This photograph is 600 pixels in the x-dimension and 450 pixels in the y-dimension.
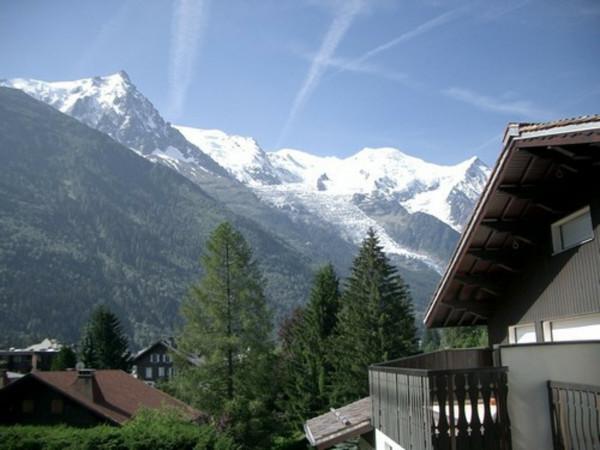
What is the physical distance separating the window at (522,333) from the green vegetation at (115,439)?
1340 cm

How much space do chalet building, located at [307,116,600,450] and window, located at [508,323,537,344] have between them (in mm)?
28

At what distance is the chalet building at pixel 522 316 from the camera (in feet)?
25.9

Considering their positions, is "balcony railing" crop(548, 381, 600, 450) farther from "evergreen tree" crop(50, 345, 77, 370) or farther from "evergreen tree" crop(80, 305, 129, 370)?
"evergreen tree" crop(50, 345, 77, 370)

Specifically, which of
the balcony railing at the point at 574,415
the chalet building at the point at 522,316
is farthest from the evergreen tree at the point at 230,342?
the balcony railing at the point at 574,415

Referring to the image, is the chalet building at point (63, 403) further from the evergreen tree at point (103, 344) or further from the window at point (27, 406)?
the evergreen tree at point (103, 344)

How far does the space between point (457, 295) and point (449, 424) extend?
6053 millimetres

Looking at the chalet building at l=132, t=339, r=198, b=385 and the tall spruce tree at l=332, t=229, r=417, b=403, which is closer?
the tall spruce tree at l=332, t=229, r=417, b=403

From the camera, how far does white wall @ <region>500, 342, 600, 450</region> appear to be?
7888mm

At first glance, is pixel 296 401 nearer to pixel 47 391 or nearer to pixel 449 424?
pixel 47 391

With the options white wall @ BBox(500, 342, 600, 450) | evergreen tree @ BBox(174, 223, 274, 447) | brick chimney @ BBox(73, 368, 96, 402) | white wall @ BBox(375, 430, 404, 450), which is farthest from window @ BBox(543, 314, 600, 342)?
brick chimney @ BBox(73, 368, 96, 402)

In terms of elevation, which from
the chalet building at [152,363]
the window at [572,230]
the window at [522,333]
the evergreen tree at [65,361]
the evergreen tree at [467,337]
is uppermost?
the window at [572,230]

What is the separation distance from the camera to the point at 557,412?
26.3 ft

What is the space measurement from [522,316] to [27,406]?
31.9m

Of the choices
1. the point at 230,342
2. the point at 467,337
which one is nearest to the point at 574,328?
the point at 230,342
